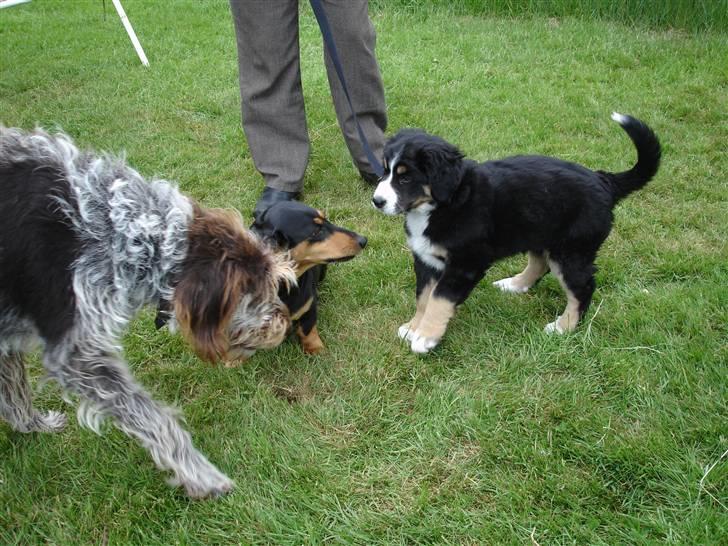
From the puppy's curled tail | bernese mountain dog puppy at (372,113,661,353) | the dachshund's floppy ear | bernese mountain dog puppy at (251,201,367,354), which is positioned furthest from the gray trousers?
the puppy's curled tail

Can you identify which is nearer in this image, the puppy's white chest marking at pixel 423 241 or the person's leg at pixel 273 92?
the puppy's white chest marking at pixel 423 241

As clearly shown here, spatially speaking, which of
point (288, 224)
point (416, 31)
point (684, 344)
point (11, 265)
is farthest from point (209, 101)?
point (684, 344)

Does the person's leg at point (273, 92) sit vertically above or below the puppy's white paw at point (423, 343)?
above

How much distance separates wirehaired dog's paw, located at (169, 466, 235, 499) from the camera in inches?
100

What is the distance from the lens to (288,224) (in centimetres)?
332

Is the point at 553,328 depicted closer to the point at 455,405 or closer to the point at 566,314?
the point at 566,314

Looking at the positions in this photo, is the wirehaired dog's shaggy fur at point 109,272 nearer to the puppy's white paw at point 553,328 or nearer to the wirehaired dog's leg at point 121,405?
the wirehaired dog's leg at point 121,405

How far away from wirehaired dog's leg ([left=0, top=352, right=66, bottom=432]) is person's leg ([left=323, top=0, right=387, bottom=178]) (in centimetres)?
293

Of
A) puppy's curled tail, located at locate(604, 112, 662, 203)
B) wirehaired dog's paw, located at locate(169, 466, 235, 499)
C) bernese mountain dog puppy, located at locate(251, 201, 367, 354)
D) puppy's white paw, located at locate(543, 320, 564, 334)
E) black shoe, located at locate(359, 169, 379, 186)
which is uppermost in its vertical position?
puppy's curled tail, located at locate(604, 112, 662, 203)

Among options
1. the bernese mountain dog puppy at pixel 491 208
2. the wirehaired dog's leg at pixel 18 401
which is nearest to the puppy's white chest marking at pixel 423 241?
the bernese mountain dog puppy at pixel 491 208

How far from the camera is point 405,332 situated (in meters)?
3.48

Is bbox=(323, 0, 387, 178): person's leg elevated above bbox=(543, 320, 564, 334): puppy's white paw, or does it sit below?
above

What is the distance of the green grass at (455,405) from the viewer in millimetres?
2486

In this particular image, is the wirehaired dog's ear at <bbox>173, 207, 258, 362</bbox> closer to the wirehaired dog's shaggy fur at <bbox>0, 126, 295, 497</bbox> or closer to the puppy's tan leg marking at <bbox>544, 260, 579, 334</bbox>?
the wirehaired dog's shaggy fur at <bbox>0, 126, 295, 497</bbox>
